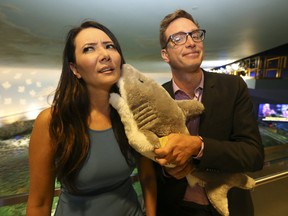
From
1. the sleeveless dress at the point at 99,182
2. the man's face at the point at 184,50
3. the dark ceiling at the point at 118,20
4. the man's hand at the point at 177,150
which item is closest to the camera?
the man's hand at the point at 177,150

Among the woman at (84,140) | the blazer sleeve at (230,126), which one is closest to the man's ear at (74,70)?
the woman at (84,140)

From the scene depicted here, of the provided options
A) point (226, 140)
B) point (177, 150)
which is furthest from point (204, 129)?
point (177, 150)

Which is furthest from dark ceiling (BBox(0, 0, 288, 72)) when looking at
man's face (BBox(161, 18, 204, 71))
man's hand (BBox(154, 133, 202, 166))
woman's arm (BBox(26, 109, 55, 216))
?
man's hand (BBox(154, 133, 202, 166))

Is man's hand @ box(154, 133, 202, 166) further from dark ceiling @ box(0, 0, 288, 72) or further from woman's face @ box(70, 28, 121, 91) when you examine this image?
dark ceiling @ box(0, 0, 288, 72)

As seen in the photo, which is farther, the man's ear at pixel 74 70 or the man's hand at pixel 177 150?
the man's ear at pixel 74 70

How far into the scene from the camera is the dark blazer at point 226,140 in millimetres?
823

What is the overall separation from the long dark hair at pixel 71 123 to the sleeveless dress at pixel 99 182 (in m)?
0.03

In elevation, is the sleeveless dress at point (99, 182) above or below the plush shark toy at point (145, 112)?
below

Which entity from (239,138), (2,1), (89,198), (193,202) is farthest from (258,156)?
(2,1)

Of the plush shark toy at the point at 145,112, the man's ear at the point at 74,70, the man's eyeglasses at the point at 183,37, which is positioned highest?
the man's eyeglasses at the point at 183,37

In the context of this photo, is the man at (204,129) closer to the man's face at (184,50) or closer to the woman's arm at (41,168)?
the man's face at (184,50)

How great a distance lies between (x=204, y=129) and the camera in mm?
959

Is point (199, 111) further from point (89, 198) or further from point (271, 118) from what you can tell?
point (271, 118)

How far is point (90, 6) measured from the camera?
2.65 m
